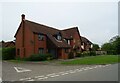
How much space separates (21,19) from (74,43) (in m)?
18.0

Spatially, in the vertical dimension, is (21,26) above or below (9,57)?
above

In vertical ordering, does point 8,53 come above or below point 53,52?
below

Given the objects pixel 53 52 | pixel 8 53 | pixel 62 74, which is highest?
pixel 53 52

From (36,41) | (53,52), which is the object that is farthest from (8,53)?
(53,52)

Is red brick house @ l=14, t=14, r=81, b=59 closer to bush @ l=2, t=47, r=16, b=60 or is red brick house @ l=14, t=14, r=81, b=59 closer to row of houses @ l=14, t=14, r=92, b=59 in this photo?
Result: row of houses @ l=14, t=14, r=92, b=59

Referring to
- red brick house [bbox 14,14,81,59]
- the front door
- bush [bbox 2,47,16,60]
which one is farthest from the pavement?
bush [bbox 2,47,16,60]

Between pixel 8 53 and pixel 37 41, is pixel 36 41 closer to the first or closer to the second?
pixel 37 41

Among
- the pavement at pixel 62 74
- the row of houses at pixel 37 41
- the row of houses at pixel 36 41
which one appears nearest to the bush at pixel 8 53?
the row of houses at pixel 36 41

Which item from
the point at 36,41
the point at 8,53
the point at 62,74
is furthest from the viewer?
the point at 8,53

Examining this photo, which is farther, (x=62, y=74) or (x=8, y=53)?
(x=8, y=53)

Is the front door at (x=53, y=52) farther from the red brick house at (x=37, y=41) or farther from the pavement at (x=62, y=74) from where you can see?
the pavement at (x=62, y=74)

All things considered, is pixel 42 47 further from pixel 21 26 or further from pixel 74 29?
pixel 74 29

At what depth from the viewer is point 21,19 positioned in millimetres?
42875

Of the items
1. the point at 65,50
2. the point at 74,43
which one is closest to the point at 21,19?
the point at 65,50
